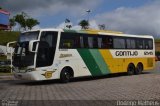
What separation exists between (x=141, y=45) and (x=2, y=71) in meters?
11.4

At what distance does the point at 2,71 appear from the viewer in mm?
32344

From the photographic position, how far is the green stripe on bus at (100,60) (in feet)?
83.8

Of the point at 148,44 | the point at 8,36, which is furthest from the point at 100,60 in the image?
the point at 8,36

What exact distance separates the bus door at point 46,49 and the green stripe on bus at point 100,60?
3.52 m

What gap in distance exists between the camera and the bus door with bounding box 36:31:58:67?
862 inches

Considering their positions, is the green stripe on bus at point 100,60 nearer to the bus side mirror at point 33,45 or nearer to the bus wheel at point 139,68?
the bus wheel at point 139,68

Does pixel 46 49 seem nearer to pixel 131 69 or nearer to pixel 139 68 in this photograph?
pixel 131 69

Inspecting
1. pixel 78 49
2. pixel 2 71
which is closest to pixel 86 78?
pixel 78 49

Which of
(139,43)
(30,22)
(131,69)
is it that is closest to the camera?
(131,69)

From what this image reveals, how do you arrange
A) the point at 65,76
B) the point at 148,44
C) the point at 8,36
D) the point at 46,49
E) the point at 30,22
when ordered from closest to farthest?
the point at 46,49
the point at 65,76
the point at 148,44
the point at 8,36
the point at 30,22

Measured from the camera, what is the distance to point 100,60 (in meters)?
26.2

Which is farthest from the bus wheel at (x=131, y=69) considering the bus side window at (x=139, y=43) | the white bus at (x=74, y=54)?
the bus side window at (x=139, y=43)

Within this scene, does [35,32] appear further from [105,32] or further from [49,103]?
[49,103]

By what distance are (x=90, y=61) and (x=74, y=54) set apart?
1.76m
